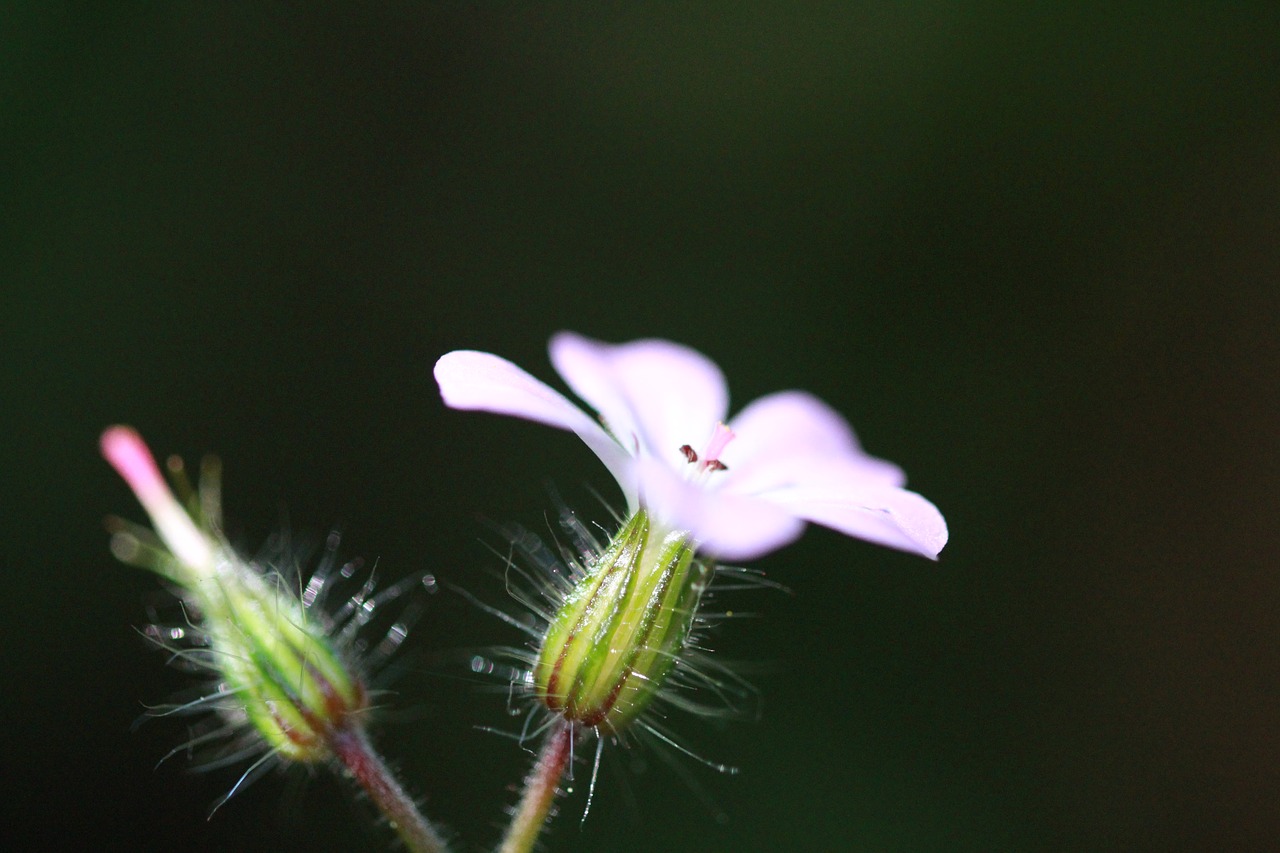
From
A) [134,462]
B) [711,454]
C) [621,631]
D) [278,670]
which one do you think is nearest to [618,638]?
[621,631]

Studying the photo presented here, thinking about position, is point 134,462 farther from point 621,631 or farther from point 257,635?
point 621,631

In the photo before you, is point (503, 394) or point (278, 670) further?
point (278, 670)

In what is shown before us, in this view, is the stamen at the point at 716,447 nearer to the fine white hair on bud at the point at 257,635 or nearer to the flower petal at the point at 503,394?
the flower petal at the point at 503,394

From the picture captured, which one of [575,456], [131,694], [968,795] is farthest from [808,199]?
[131,694]

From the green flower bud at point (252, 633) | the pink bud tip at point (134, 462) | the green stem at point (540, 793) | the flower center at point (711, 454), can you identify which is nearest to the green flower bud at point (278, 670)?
the green flower bud at point (252, 633)

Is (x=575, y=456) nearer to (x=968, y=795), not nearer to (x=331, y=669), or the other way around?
(x=968, y=795)

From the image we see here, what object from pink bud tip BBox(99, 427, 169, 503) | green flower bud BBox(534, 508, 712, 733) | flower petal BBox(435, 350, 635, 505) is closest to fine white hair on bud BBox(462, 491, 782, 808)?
green flower bud BBox(534, 508, 712, 733)
